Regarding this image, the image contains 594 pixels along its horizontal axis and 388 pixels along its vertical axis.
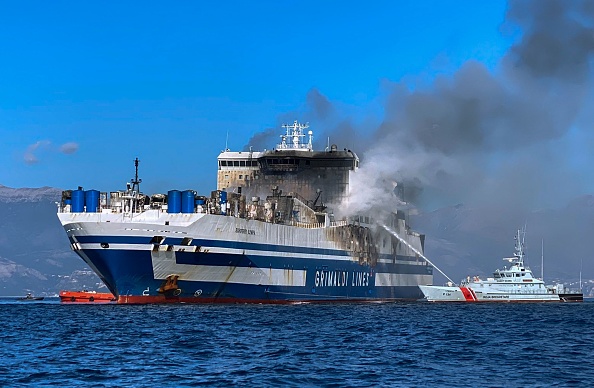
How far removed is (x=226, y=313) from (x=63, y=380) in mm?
36522

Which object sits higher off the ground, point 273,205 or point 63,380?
point 273,205

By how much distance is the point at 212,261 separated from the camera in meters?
82.8

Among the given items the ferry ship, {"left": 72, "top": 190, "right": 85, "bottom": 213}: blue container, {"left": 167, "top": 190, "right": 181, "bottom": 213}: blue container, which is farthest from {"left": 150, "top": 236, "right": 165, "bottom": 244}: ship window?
{"left": 72, "top": 190, "right": 85, "bottom": 213}: blue container

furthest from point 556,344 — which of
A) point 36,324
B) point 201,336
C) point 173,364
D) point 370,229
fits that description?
point 370,229

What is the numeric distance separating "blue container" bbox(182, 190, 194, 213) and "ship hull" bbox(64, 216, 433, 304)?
1573 mm

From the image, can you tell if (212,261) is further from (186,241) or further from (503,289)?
(503,289)

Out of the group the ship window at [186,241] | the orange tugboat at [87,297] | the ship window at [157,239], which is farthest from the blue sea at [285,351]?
the orange tugboat at [87,297]

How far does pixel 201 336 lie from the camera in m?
53.1

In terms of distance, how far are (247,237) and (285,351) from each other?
40.1 meters

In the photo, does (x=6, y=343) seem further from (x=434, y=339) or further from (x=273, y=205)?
(x=273, y=205)

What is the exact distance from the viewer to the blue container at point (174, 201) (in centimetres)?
8131

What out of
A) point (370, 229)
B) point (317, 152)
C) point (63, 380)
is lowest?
point (63, 380)

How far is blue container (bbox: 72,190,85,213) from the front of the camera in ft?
277

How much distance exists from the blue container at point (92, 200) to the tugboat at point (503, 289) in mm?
53783
